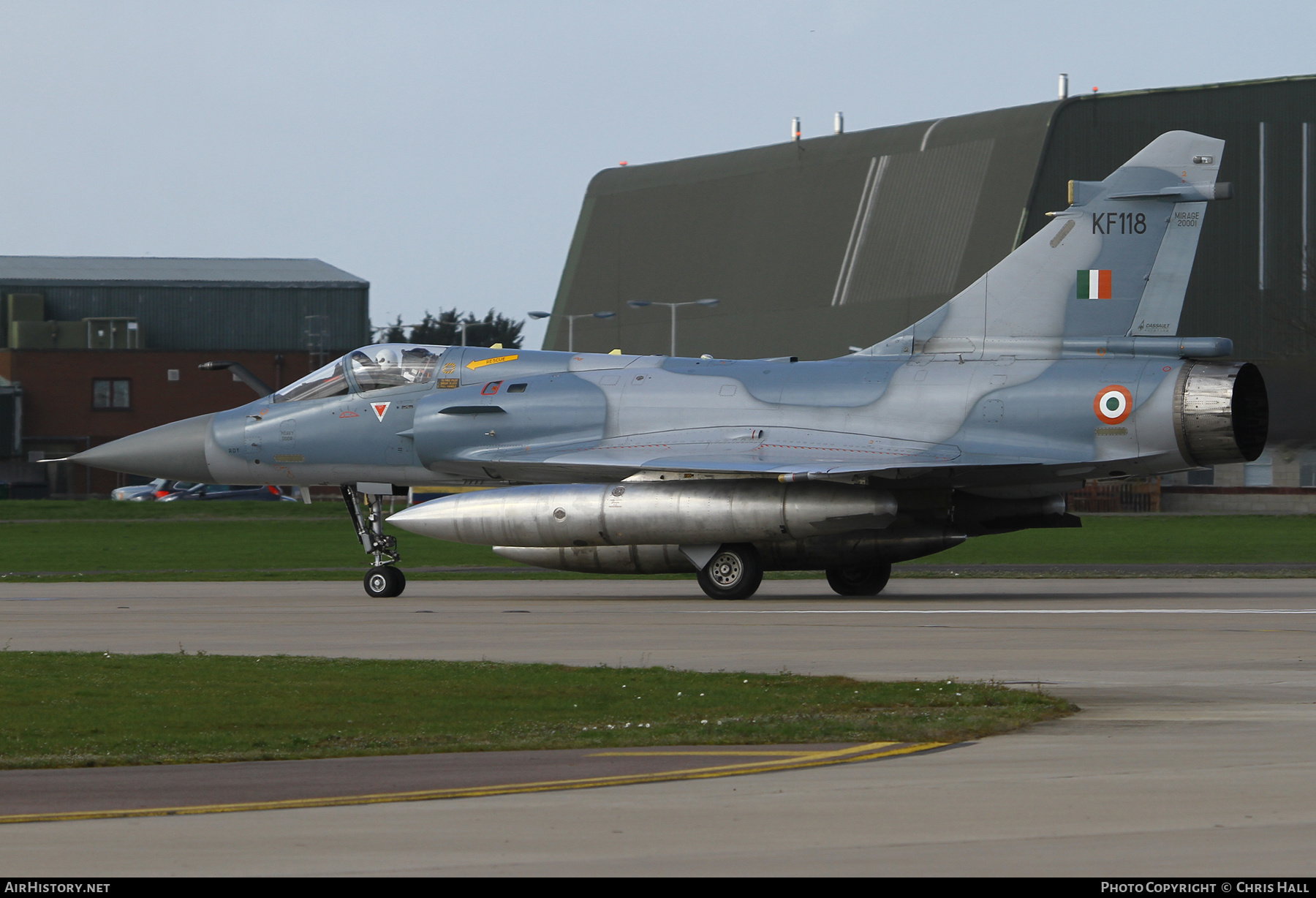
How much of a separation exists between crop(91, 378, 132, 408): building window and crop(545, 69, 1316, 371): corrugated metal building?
2455 cm

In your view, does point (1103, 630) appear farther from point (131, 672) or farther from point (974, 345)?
point (131, 672)

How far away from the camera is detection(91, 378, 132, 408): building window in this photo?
8581 cm

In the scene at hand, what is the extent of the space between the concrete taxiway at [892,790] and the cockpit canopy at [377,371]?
22.3 ft

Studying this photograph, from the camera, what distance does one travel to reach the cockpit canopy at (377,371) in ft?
82.3

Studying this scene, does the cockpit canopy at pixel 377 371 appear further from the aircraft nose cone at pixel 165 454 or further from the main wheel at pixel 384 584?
the main wheel at pixel 384 584

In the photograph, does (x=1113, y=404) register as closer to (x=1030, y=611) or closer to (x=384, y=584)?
(x=1030, y=611)

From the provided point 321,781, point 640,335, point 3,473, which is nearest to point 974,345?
point 321,781

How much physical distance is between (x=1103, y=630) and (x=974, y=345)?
6.16 meters

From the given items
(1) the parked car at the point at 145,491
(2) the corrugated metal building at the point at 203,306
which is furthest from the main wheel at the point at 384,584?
(2) the corrugated metal building at the point at 203,306

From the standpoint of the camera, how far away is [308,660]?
48.3 ft

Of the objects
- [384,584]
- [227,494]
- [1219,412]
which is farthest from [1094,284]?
[227,494]

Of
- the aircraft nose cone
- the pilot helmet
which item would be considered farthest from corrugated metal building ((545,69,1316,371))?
the aircraft nose cone

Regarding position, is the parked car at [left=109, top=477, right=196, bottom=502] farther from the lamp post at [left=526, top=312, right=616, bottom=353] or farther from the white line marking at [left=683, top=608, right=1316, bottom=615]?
the white line marking at [left=683, top=608, right=1316, bottom=615]

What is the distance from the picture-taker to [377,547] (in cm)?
2441
